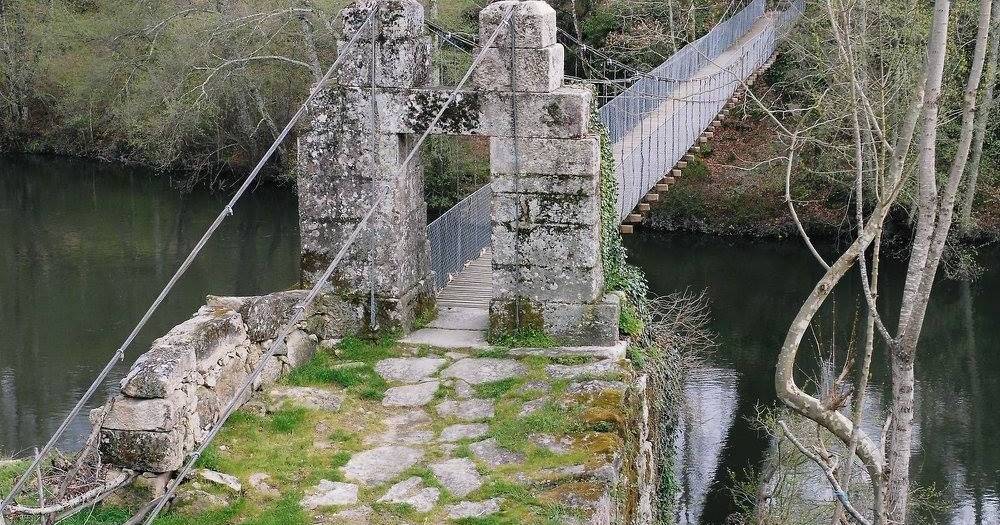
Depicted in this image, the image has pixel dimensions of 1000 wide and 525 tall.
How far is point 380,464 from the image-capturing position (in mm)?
5004

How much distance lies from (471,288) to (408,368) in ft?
5.80

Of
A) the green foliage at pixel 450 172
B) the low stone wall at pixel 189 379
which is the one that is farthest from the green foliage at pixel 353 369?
the green foliage at pixel 450 172

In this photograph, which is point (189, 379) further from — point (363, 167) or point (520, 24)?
point (520, 24)

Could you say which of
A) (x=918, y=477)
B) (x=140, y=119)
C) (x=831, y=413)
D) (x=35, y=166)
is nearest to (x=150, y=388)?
(x=831, y=413)

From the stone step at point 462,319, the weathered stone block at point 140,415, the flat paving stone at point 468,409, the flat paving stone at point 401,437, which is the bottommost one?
the flat paving stone at point 401,437

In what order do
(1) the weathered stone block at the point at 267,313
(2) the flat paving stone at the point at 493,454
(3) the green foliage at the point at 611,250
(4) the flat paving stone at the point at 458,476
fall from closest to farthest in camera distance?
1. (4) the flat paving stone at the point at 458,476
2. (2) the flat paving stone at the point at 493,454
3. (1) the weathered stone block at the point at 267,313
4. (3) the green foliage at the point at 611,250

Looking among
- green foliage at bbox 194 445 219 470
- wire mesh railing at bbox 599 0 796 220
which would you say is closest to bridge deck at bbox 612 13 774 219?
wire mesh railing at bbox 599 0 796 220

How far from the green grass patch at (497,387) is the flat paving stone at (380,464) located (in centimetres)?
65

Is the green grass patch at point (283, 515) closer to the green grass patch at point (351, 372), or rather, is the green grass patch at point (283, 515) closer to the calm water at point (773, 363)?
the green grass patch at point (351, 372)

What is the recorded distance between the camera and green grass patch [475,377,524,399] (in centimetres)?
568

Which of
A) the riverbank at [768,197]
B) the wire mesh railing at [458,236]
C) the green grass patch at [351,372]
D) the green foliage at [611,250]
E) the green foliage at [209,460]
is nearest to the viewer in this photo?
the green foliage at [209,460]

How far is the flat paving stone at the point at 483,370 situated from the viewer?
588 cm

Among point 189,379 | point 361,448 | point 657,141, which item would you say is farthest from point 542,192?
point 657,141

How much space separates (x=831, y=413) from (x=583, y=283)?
155 centimetres
